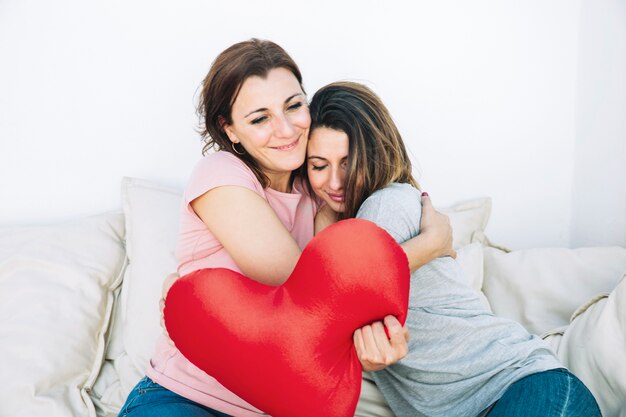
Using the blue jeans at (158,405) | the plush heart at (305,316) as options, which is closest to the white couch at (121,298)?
the blue jeans at (158,405)

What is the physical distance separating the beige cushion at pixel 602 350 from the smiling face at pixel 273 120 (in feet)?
2.42

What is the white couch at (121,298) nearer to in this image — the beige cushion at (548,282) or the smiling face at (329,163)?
the beige cushion at (548,282)

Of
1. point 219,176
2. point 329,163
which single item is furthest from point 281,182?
point 219,176

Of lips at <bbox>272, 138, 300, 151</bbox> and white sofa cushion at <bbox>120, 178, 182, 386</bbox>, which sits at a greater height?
lips at <bbox>272, 138, 300, 151</bbox>

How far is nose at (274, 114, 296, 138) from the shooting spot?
3.74 feet

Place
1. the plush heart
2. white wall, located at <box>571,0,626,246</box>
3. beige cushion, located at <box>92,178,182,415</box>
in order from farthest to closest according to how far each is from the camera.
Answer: white wall, located at <box>571,0,626,246</box>
beige cushion, located at <box>92,178,182,415</box>
the plush heart

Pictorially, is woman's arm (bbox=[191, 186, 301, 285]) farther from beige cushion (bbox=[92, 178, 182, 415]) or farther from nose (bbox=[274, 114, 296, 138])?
beige cushion (bbox=[92, 178, 182, 415])

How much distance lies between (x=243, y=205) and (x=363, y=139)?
316mm

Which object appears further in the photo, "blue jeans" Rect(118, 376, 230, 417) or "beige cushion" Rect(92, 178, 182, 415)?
"beige cushion" Rect(92, 178, 182, 415)

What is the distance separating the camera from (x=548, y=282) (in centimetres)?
152

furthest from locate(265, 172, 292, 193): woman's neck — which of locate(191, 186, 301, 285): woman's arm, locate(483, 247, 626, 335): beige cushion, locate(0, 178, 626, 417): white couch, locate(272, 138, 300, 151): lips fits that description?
locate(483, 247, 626, 335): beige cushion

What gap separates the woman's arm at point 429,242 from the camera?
996 mm

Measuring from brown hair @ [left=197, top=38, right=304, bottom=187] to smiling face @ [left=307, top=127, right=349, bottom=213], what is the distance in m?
0.12

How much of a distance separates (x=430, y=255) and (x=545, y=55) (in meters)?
1.22
